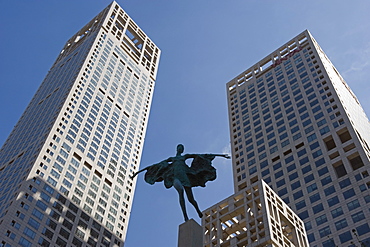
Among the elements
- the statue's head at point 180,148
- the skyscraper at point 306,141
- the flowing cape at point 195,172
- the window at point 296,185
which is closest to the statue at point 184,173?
the flowing cape at point 195,172

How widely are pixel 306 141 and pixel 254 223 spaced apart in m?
35.1

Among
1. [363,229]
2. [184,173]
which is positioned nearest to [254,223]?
[363,229]

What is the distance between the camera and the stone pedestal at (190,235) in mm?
19828

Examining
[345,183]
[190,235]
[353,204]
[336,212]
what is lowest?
[190,235]

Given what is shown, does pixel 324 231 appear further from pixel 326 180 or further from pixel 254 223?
pixel 254 223

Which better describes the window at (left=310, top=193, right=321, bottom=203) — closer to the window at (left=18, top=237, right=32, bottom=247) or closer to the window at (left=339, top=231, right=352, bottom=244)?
the window at (left=339, top=231, right=352, bottom=244)

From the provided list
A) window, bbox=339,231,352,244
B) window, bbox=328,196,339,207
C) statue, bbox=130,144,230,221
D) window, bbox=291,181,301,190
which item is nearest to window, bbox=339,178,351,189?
window, bbox=328,196,339,207

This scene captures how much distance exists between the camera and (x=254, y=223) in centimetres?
5891

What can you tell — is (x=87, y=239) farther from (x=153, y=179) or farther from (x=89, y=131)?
(x=153, y=179)

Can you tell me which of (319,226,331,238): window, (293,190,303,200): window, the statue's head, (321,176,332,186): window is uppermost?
(321,176,332,186): window

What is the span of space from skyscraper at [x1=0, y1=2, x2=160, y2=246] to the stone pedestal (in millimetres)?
63000

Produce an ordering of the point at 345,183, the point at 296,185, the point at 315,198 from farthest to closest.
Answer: the point at 296,185
the point at 315,198
the point at 345,183

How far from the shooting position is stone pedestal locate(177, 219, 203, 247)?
1983 centimetres

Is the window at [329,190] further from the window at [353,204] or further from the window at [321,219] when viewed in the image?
the window at [321,219]
